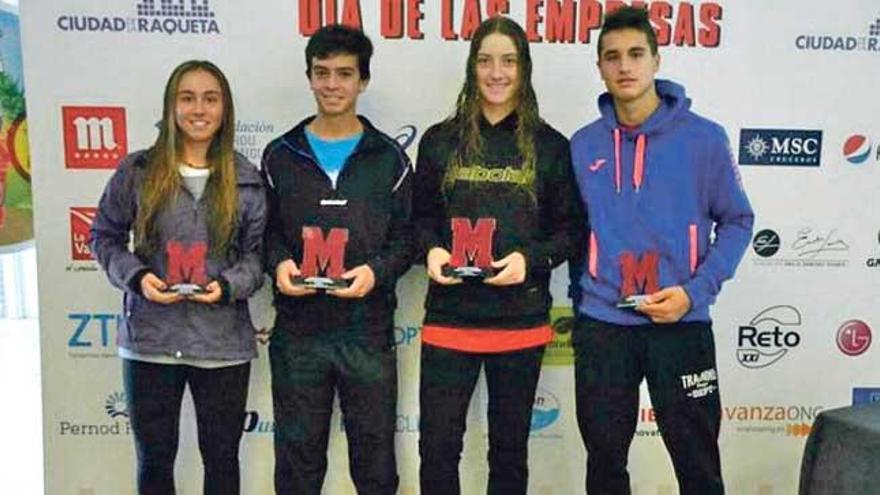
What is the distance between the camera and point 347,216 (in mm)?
1969

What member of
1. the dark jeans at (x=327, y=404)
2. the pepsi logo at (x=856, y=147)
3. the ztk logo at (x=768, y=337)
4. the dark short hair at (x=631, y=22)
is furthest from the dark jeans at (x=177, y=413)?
the pepsi logo at (x=856, y=147)

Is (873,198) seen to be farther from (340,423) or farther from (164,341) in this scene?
(164,341)

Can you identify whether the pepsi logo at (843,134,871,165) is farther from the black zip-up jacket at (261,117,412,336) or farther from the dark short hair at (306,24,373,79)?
the dark short hair at (306,24,373,79)

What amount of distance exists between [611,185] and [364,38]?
71 centimetres

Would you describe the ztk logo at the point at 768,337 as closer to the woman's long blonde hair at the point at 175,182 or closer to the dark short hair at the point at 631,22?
the dark short hair at the point at 631,22

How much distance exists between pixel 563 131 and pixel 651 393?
2.50ft

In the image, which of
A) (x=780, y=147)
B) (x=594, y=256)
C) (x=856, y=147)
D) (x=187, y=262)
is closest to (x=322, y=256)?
(x=187, y=262)

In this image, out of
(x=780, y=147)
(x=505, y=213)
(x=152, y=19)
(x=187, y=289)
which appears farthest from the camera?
(x=780, y=147)

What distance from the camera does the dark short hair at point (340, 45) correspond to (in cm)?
196

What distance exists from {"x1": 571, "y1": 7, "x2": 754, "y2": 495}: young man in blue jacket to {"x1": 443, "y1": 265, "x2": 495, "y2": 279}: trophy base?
0.28m

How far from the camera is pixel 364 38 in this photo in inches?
78.9

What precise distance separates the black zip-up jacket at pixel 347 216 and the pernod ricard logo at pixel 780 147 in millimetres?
986

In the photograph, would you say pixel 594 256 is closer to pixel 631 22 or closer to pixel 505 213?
pixel 505 213

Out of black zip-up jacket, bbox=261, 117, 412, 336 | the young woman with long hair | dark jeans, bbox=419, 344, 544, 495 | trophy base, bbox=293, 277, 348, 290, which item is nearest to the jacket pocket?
dark jeans, bbox=419, 344, 544, 495
